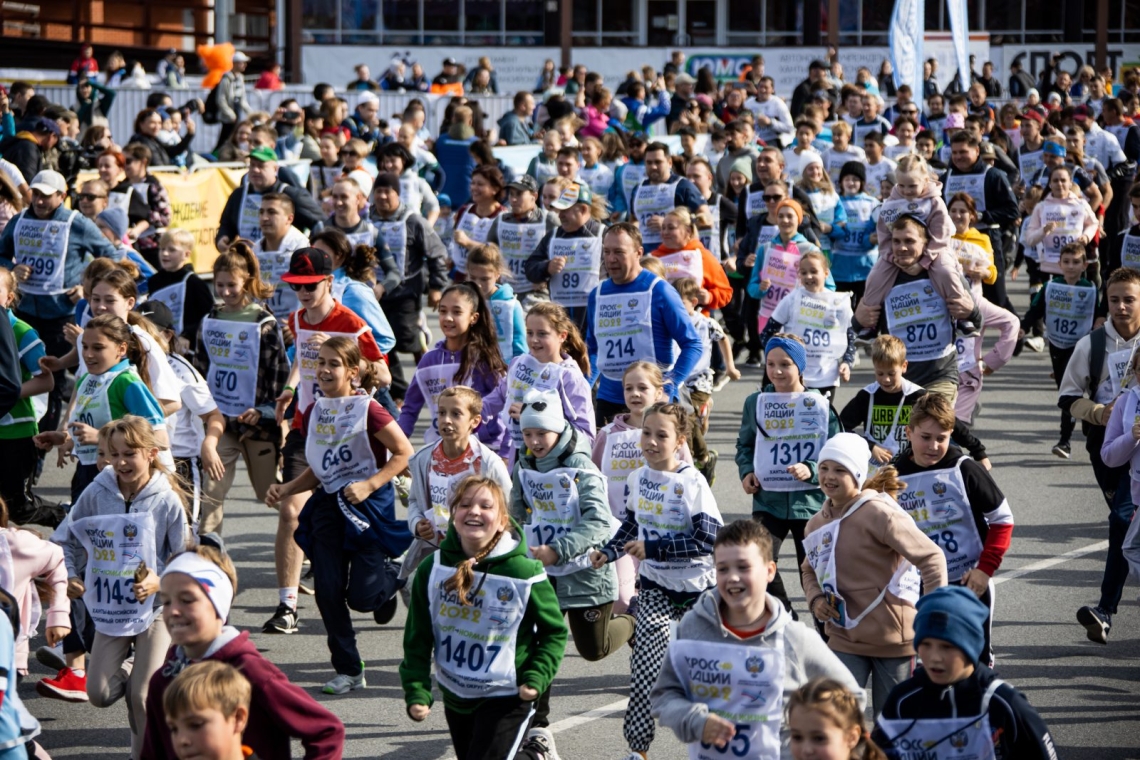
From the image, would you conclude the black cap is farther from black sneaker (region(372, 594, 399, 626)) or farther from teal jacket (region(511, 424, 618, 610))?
teal jacket (region(511, 424, 618, 610))

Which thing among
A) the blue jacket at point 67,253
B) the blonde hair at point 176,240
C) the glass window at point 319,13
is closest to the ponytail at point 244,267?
the blonde hair at point 176,240

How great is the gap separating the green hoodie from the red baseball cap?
11.0 ft

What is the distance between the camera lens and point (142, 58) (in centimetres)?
3825

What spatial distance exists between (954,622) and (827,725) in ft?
2.21

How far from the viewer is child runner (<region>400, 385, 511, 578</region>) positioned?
287 inches

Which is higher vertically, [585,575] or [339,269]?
[339,269]

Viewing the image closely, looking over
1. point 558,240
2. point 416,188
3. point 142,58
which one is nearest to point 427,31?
point 142,58

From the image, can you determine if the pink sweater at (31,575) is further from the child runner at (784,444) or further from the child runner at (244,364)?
the child runner at (784,444)

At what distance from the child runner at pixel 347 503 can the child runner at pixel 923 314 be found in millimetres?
3373

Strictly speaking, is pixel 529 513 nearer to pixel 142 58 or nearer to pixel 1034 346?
pixel 1034 346

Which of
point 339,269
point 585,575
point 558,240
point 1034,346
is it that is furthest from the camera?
point 1034,346

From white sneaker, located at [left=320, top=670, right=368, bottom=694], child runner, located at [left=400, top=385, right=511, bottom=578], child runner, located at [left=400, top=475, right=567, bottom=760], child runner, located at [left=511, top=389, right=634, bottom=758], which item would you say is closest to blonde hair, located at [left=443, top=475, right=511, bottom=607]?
child runner, located at [left=400, top=475, right=567, bottom=760]

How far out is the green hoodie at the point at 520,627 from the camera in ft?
18.8

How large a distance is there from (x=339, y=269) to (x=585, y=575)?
4257 millimetres
